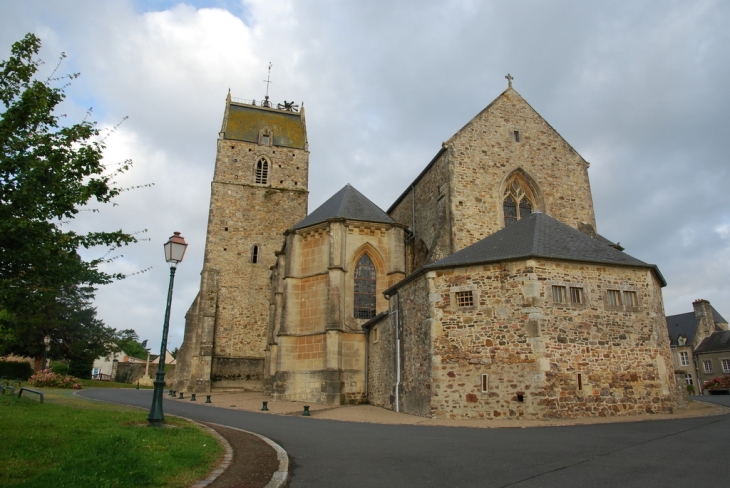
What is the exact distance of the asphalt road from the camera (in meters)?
6.09

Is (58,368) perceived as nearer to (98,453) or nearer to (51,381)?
(51,381)

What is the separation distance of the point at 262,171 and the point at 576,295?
1033 inches

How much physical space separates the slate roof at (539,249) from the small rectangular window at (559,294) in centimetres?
85

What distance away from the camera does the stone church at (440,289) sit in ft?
45.3

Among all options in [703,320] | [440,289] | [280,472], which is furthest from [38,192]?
[703,320]

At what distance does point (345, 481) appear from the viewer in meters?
6.08

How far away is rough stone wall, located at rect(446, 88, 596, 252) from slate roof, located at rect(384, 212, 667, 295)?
4244mm

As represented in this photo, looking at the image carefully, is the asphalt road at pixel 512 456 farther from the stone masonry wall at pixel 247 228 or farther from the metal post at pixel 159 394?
the stone masonry wall at pixel 247 228

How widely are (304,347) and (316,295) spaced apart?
2.26 meters

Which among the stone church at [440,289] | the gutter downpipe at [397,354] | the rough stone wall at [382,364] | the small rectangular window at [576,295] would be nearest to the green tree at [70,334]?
the stone church at [440,289]

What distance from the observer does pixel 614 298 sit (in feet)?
48.4

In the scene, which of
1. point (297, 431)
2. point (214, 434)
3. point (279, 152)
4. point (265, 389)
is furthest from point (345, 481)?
point (279, 152)

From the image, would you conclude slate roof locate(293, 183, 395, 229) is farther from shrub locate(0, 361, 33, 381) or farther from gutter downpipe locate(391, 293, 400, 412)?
shrub locate(0, 361, 33, 381)

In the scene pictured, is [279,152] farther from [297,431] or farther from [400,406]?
[297,431]
